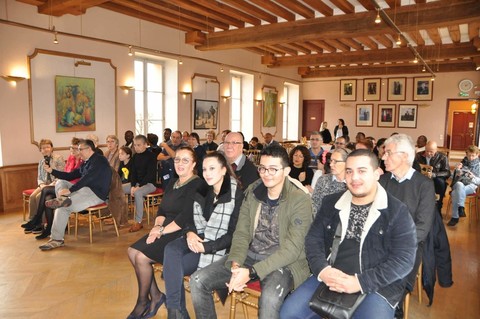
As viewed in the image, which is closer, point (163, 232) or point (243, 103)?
point (163, 232)

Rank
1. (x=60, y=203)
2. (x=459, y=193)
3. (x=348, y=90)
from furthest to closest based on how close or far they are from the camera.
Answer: (x=348, y=90) < (x=459, y=193) < (x=60, y=203)

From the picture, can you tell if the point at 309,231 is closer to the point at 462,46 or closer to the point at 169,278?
Result: the point at 169,278

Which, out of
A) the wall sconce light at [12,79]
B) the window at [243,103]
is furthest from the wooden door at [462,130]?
the wall sconce light at [12,79]

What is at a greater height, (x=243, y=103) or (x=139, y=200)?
(x=243, y=103)

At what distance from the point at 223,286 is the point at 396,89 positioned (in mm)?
15173

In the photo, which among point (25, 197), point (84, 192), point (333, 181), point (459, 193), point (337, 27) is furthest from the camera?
point (337, 27)

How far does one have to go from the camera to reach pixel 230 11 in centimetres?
814

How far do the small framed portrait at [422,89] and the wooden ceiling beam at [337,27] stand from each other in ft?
27.7

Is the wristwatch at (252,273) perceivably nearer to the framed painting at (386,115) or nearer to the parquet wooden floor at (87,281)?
the parquet wooden floor at (87,281)

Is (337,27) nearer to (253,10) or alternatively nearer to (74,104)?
(253,10)

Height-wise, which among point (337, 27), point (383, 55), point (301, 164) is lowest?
point (301, 164)

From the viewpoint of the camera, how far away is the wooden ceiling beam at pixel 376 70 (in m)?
14.2

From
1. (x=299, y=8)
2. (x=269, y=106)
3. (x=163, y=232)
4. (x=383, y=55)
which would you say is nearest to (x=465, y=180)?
(x=299, y=8)

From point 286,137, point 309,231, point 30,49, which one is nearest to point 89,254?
point 309,231
